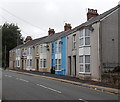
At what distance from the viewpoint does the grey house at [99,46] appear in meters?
23.4

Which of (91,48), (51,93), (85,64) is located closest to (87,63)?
(85,64)

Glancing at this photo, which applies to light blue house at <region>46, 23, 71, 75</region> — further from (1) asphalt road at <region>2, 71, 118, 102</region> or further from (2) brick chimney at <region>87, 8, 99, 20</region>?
(1) asphalt road at <region>2, 71, 118, 102</region>

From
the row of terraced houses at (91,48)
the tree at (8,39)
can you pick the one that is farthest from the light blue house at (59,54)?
the tree at (8,39)

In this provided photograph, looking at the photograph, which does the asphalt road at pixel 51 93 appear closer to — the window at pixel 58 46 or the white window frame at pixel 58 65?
the white window frame at pixel 58 65

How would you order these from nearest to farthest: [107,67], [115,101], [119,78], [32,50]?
[115,101] → [119,78] → [107,67] → [32,50]

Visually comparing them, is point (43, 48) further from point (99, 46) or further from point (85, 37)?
A: point (99, 46)

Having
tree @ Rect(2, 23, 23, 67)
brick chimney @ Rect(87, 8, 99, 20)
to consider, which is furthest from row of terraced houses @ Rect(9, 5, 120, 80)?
tree @ Rect(2, 23, 23, 67)

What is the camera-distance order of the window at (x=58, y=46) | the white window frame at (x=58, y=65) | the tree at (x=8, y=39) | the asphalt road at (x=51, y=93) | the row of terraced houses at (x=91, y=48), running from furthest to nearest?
1. the tree at (x=8, y=39)
2. the window at (x=58, y=46)
3. the white window frame at (x=58, y=65)
4. the row of terraced houses at (x=91, y=48)
5. the asphalt road at (x=51, y=93)

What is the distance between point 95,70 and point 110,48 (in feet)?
9.61

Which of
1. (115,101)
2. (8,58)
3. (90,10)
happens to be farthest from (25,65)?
(115,101)

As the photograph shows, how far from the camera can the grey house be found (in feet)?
76.7

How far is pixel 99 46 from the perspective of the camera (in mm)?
23281

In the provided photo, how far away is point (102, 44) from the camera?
23609 millimetres

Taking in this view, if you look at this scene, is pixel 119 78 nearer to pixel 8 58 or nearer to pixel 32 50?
pixel 32 50
